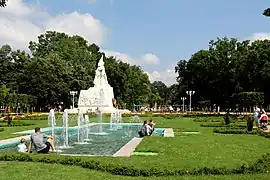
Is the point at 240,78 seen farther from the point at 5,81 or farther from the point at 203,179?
the point at 203,179

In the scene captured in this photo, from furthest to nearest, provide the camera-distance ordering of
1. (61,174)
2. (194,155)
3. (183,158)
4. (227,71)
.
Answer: (227,71) < (194,155) < (183,158) < (61,174)

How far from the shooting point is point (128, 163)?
1056 centimetres

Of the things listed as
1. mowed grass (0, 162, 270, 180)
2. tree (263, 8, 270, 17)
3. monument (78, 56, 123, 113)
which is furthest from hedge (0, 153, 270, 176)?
monument (78, 56, 123, 113)

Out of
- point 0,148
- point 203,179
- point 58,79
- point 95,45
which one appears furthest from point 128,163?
point 95,45

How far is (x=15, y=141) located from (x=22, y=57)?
2152 inches

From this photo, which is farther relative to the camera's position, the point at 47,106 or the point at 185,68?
the point at 185,68

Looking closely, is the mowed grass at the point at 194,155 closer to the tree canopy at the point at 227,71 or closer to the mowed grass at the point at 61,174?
the mowed grass at the point at 61,174

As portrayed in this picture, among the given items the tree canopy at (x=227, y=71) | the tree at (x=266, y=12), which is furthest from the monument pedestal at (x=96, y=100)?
the tree at (x=266, y=12)

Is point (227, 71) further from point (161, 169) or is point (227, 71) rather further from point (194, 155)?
point (161, 169)

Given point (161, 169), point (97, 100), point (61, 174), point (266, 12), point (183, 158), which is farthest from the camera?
point (97, 100)

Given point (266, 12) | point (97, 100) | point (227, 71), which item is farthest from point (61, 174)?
point (227, 71)

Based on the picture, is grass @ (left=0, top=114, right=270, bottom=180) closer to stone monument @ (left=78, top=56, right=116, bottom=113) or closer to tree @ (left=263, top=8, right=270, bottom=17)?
tree @ (left=263, top=8, right=270, bottom=17)

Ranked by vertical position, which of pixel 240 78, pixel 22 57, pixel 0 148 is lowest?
pixel 0 148

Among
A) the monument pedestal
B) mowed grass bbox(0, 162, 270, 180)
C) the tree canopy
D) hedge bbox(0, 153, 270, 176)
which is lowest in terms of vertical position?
mowed grass bbox(0, 162, 270, 180)
